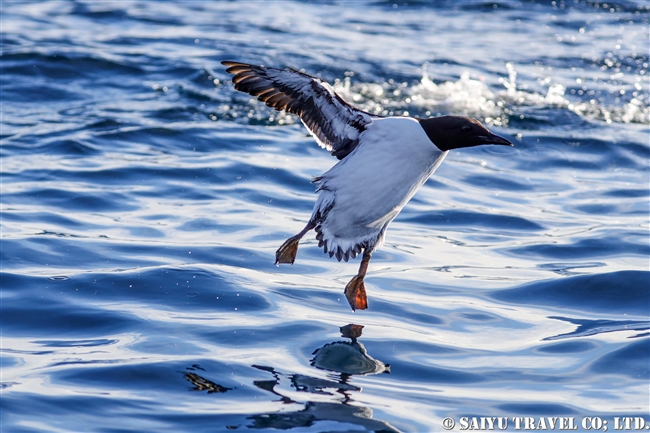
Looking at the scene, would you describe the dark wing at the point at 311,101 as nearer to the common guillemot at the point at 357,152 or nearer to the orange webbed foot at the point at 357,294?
the common guillemot at the point at 357,152

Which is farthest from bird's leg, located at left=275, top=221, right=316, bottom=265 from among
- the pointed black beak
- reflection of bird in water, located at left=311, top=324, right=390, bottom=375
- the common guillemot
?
the pointed black beak

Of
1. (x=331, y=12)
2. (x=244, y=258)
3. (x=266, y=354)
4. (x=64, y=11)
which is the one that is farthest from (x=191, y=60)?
(x=266, y=354)

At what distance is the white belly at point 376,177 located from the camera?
648 cm

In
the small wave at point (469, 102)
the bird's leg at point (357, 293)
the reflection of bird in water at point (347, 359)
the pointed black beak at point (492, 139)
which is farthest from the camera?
the small wave at point (469, 102)

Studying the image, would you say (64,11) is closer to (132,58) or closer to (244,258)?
(132,58)

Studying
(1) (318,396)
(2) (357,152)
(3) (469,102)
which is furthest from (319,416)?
(3) (469,102)

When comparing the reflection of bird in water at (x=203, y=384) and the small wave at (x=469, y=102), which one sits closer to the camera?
the reflection of bird in water at (x=203, y=384)

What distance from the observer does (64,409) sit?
5246 mm

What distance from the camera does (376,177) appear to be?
21.4ft

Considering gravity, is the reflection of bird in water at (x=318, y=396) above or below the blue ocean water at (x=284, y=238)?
below

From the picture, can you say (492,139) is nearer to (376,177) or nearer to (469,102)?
(376,177)

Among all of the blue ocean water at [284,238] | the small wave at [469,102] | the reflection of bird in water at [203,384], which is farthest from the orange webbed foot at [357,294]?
the small wave at [469,102]

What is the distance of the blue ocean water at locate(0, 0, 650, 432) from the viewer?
560 cm

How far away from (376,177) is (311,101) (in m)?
0.92
